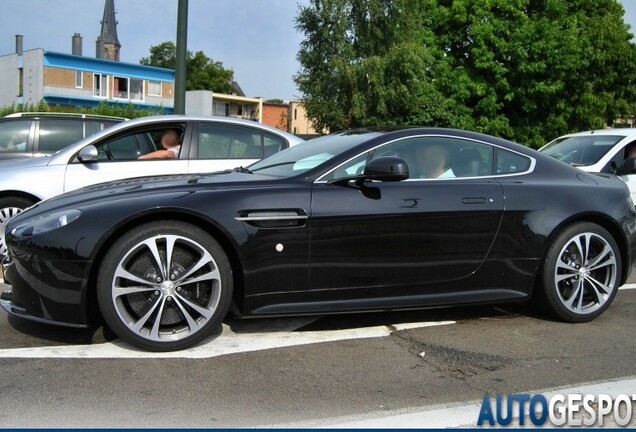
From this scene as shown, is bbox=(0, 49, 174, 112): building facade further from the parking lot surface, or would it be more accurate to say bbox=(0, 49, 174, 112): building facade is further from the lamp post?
the parking lot surface

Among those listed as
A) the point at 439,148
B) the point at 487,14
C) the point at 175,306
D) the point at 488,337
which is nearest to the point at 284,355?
the point at 175,306

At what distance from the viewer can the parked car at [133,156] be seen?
21.3ft

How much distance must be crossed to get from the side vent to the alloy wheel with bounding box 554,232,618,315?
77.5 inches

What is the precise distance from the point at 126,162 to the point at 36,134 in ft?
7.96

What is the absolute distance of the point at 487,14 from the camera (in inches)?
1105

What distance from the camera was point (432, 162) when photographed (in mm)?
4566

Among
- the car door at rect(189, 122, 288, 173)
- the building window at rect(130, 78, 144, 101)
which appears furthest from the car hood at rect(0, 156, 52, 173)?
the building window at rect(130, 78, 144, 101)

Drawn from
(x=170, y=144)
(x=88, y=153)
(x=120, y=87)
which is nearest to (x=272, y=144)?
(x=170, y=144)

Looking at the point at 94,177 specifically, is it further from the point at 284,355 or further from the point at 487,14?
the point at 487,14

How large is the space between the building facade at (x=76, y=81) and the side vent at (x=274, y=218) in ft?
167

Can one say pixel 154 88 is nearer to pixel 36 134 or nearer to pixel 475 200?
pixel 36 134

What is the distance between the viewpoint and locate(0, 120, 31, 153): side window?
8383 mm

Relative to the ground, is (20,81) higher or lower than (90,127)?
higher

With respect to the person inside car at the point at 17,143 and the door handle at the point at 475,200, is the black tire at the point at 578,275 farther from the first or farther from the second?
the person inside car at the point at 17,143
